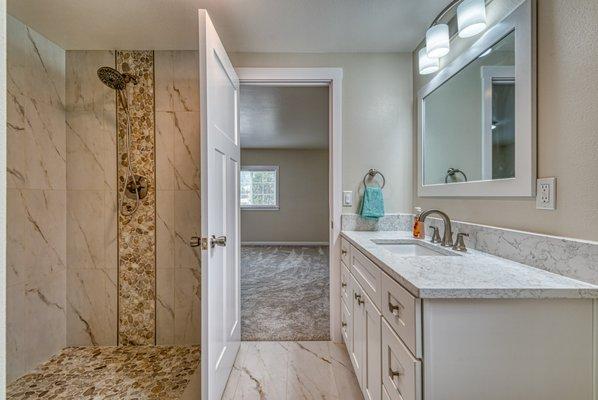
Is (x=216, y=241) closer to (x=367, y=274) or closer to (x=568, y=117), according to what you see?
(x=367, y=274)

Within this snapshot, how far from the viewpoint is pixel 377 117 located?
7.07ft

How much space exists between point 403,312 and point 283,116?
11.5 feet

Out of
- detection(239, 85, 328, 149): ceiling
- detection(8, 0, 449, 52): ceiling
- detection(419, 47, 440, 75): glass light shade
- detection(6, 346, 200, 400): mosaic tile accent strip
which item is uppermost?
detection(239, 85, 328, 149): ceiling

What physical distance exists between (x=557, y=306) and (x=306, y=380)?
4.59 ft

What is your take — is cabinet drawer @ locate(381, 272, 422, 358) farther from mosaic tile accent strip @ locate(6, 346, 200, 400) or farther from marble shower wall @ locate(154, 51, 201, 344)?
marble shower wall @ locate(154, 51, 201, 344)

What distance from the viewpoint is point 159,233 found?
2074mm

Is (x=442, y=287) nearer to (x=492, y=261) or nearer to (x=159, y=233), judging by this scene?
(x=492, y=261)

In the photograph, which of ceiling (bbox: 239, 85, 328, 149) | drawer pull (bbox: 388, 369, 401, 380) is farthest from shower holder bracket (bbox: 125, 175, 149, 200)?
drawer pull (bbox: 388, 369, 401, 380)

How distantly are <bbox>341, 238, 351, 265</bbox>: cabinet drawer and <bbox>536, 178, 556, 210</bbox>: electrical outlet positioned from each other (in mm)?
1006

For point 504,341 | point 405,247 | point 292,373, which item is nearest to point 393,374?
point 504,341

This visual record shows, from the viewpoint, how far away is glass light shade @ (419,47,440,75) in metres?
1.74

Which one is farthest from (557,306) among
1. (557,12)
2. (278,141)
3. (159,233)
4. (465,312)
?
(278,141)

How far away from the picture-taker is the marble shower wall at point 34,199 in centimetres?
170

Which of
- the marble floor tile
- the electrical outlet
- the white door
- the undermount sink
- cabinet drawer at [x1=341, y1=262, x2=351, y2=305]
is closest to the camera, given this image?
the electrical outlet
